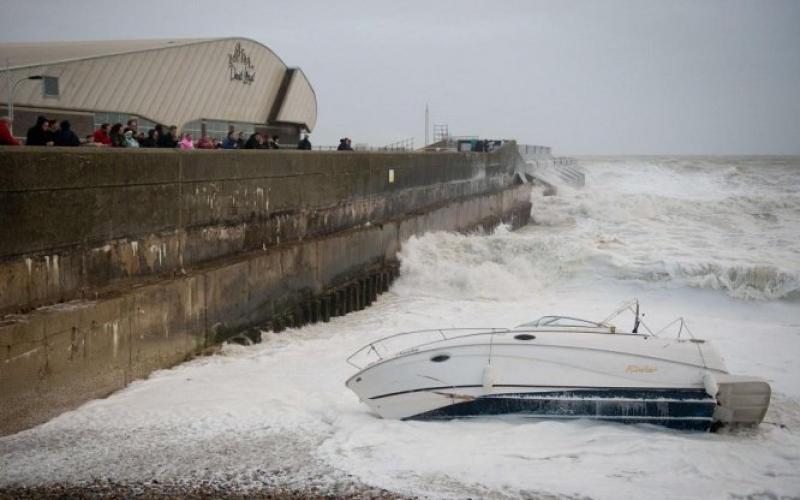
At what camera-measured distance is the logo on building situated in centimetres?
3675

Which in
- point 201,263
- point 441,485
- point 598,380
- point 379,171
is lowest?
point 441,485

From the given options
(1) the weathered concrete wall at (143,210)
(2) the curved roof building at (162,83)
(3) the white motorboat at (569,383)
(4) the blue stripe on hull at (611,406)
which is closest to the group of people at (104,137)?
(1) the weathered concrete wall at (143,210)

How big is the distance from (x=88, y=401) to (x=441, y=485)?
4124mm

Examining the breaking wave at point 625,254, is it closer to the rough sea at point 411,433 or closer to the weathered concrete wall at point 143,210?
the rough sea at point 411,433

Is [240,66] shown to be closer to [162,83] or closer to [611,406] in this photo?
[162,83]

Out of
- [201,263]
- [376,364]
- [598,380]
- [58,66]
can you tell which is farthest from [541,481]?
[58,66]

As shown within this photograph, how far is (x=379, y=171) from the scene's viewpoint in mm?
18172

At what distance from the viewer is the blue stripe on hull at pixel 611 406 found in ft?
25.5

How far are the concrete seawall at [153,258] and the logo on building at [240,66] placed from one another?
22.3 m

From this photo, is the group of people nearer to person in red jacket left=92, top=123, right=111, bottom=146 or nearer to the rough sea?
person in red jacket left=92, top=123, right=111, bottom=146

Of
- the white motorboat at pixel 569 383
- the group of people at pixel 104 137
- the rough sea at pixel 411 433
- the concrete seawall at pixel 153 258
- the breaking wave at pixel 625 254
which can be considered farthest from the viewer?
the breaking wave at pixel 625 254

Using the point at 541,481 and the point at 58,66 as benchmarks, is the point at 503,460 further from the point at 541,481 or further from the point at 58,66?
the point at 58,66

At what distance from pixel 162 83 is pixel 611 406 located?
2782 centimetres

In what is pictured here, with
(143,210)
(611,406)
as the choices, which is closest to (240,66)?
(143,210)
